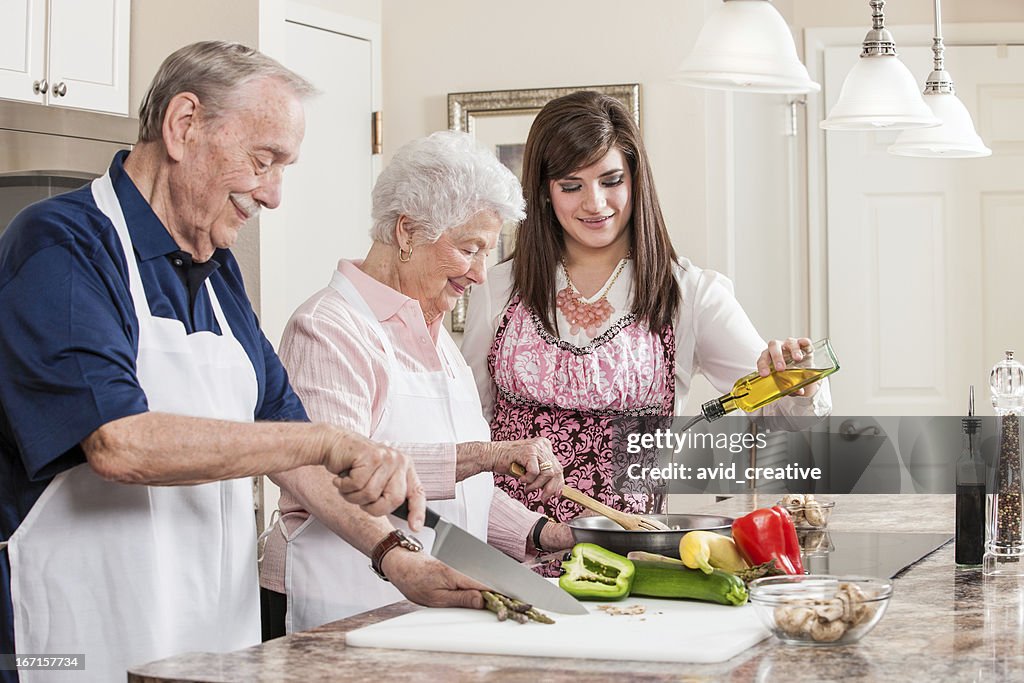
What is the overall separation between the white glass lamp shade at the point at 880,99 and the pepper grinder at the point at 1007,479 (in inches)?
31.6

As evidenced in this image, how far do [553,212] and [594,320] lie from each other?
0.82ft

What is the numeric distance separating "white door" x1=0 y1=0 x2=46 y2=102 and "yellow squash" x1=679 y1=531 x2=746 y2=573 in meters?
2.34

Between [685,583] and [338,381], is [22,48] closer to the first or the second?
[338,381]

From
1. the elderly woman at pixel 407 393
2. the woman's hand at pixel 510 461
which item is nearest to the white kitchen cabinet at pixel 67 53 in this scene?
the elderly woman at pixel 407 393

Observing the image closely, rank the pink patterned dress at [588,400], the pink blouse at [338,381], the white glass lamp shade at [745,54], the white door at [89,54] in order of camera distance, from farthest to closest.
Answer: the white door at [89,54] < the pink patterned dress at [588,400] < the white glass lamp shade at [745,54] < the pink blouse at [338,381]

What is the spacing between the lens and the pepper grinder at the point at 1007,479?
182 centimetres

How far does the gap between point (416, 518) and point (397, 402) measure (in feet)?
1.55

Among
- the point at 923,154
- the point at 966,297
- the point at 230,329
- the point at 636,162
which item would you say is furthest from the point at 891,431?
the point at 230,329

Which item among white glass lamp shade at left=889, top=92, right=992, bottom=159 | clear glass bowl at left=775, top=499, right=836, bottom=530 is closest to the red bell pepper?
clear glass bowl at left=775, top=499, right=836, bottom=530

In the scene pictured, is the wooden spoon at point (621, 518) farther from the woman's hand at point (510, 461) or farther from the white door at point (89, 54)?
the white door at point (89, 54)

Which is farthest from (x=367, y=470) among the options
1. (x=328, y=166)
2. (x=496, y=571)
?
(x=328, y=166)

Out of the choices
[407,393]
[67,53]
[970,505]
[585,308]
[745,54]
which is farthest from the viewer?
[67,53]

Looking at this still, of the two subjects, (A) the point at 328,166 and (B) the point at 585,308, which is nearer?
(B) the point at 585,308

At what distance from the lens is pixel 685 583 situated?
1491 mm
